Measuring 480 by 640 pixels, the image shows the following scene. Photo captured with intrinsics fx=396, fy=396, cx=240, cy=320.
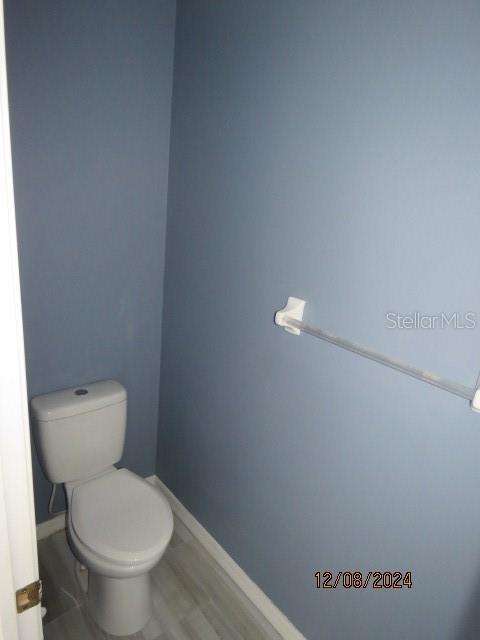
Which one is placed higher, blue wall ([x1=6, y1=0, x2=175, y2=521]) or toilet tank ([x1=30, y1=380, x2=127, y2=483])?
blue wall ([x1=6, y1=0, x2=175, y2=521])

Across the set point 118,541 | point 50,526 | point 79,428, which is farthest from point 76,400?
point 50,526

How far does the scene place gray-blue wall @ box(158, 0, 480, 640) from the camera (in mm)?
928

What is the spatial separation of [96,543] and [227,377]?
0.74 metres

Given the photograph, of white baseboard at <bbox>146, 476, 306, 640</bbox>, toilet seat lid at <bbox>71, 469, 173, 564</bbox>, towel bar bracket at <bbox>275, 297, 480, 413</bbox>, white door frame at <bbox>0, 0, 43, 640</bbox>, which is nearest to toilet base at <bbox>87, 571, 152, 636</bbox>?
toilet seat lid at <bbox>71, 469, 173, 564</bbox>

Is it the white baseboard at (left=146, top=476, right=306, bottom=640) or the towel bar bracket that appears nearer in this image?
the towel bar bracket

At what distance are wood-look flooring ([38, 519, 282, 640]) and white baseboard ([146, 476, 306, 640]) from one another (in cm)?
2

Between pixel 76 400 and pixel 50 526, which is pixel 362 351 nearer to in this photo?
pixel 76 400

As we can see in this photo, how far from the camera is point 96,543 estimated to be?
1374mm

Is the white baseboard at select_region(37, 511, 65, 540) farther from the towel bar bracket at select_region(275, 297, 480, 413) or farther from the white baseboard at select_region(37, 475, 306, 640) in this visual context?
the towel bar bracket at select_region(275, 297, 480, 413)

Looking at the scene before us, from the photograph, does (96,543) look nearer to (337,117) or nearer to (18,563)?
(18,563)

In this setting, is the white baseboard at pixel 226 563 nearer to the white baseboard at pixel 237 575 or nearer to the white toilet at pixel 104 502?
the white baseboard at pixel 237 575
